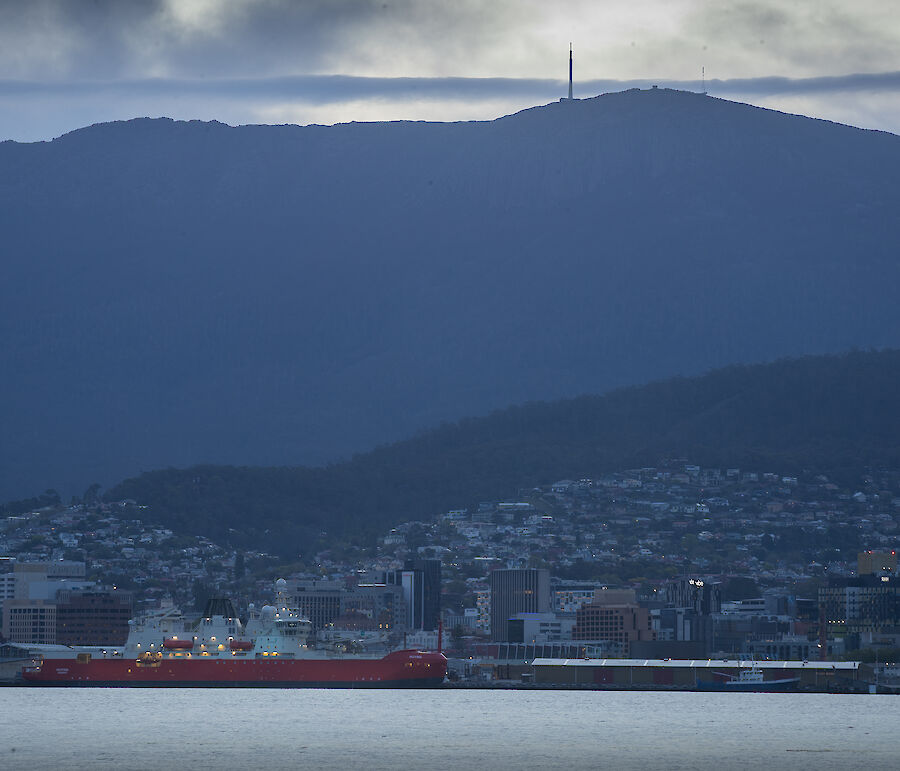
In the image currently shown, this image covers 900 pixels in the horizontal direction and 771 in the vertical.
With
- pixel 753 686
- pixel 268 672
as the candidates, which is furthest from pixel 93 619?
pixel 753 686

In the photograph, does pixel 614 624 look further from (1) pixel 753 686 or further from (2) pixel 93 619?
(1) pixel 753 686

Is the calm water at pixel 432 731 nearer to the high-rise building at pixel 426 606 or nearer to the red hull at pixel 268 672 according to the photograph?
the red hull at pixel 268 672

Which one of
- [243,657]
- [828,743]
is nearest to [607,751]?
[828,743]

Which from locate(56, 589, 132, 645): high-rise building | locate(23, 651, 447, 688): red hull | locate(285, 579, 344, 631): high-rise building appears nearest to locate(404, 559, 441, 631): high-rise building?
locate(285, 579, 344, 631): high-rise building

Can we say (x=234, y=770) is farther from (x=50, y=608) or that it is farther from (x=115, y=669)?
(x=50, y=608)

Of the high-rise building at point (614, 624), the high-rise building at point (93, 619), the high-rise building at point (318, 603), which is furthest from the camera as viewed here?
the high-rise building at point (318, 603)

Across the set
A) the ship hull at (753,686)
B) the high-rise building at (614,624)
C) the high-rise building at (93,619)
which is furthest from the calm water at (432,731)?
the high-rise building at (93,619)
